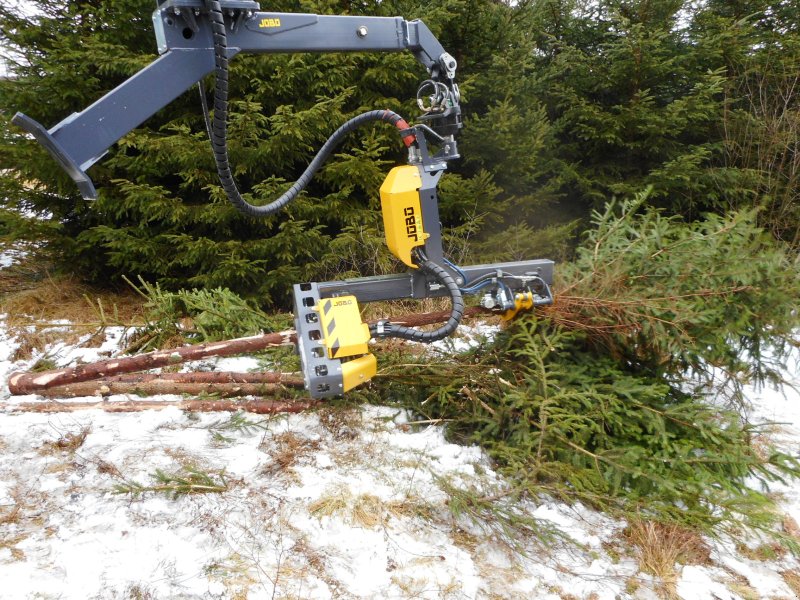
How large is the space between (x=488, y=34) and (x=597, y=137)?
182cm

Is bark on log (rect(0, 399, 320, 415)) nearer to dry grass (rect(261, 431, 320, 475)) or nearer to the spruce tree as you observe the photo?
dry grass (rect(261, 431, 320, 475))

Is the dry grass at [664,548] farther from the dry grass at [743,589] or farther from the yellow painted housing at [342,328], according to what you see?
the yellow painted housing at [342,328]

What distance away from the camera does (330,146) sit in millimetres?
3133

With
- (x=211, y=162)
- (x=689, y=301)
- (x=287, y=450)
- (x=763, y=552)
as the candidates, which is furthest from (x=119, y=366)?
(x=763, y=552)

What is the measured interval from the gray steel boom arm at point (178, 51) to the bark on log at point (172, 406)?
1.49m

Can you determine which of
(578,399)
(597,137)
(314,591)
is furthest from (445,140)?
(597,137)

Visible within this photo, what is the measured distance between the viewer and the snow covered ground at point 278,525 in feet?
6.64

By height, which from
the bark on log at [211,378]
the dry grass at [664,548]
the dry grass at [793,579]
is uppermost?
the bark on log at [211,378]

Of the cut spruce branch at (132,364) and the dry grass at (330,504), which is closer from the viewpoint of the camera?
the dry grass at (330,504)

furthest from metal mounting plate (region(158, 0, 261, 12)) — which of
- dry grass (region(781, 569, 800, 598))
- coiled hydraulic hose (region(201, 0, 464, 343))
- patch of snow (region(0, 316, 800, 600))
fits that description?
dry grass (region(781, 569, 800, 598))

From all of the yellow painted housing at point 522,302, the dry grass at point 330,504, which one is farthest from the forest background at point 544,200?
the dry grass at point 330,504

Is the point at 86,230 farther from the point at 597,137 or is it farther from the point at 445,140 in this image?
the point at 597,137

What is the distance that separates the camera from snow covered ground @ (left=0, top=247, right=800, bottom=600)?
2025 millimetres

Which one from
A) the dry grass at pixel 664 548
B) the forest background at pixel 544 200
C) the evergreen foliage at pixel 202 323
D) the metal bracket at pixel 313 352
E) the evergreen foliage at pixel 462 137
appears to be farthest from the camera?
the evergreen foliage at pixel 462 137
